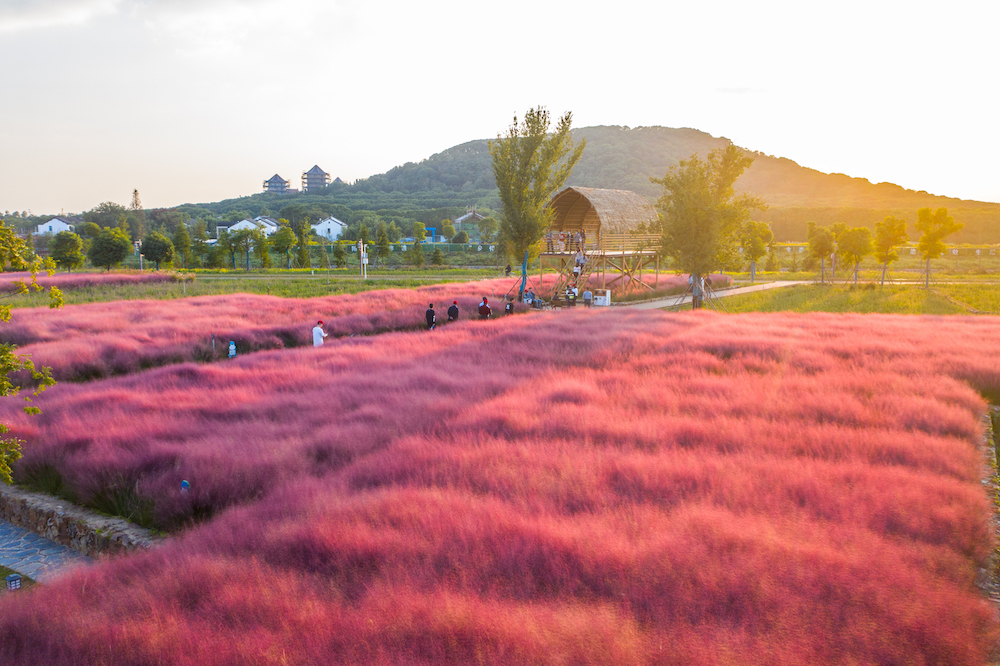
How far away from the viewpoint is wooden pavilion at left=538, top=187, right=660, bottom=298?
35094 millimetres

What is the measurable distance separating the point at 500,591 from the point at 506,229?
A: 29.1 meters

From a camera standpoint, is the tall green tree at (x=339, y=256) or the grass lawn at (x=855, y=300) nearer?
the grass lawn at (x=855, y=300)

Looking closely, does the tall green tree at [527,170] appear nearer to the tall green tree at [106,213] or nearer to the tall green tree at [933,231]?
the tall green tree at [933,231]

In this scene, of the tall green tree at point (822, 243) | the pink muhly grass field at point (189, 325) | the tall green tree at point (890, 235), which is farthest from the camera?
the tall green tree at point (822, 243)

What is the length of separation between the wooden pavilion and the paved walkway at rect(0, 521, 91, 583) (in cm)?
2880

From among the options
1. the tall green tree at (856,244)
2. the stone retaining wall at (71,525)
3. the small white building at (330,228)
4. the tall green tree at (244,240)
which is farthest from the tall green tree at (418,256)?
the small white building at (330,228)

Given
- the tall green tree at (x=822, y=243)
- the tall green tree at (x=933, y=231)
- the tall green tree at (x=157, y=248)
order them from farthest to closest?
the tall green tree at (x=157, y=248), the tall green tree at (x=822, y=243), the tall green tree at (x=933, y=231)

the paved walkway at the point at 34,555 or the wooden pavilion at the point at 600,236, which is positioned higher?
the wooden pavilion at the point at 600,236

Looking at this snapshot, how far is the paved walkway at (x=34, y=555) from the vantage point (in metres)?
6.43

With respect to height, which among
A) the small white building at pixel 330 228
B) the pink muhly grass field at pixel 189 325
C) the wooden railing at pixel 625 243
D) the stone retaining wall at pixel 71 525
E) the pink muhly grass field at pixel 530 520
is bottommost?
the stone retaining wall at pixel 71 525

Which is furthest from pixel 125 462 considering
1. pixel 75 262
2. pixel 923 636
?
pixel 75 262

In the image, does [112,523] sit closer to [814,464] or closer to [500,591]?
[500,591]

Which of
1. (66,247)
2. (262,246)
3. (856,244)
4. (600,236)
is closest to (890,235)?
(856,244)

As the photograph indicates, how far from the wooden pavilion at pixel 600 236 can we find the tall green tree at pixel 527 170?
6.98 ft
